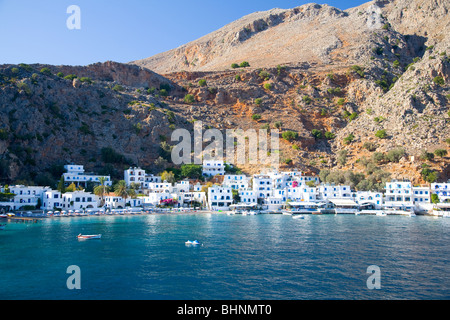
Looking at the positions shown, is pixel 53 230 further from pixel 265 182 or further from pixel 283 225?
pixel 265 182

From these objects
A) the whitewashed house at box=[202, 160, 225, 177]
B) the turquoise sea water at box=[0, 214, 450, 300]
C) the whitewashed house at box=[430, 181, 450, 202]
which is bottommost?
the turquoise sea water at box=[0, 214, 450, 300]

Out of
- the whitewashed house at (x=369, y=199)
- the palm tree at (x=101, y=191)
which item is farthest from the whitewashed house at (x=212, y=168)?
the whitewashed house at (x=369, y=199)

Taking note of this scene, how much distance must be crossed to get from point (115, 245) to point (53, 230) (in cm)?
1208

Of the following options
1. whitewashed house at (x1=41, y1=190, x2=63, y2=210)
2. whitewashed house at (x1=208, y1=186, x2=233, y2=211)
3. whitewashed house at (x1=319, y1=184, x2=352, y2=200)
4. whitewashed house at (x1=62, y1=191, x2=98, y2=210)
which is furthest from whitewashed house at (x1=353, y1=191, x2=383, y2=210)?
whitewashed house at (x1=41, y1=190, x2=63, y2=210)

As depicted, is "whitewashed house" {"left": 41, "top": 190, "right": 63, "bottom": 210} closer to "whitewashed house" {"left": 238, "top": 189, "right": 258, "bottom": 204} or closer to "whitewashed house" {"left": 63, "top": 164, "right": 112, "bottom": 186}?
"whitewashed house" {"left": 63, "top": 164, "right": 112, "bottom": 186}

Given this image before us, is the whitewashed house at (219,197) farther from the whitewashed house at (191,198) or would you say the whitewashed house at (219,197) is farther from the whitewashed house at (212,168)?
the whitewashed house at (212,168)

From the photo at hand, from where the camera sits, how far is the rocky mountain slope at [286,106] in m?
71.5

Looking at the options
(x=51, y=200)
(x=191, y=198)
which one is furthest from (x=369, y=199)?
(x=51, y=200)

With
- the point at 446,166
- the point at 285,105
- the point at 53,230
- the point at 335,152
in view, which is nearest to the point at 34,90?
the point at 53,230

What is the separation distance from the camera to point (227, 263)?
24.8m

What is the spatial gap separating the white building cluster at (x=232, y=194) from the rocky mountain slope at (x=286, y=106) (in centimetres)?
386

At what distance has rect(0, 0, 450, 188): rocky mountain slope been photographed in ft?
235

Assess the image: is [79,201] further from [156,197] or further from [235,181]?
[235,181]

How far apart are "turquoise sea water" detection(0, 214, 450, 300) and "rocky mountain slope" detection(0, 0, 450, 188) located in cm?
3558
